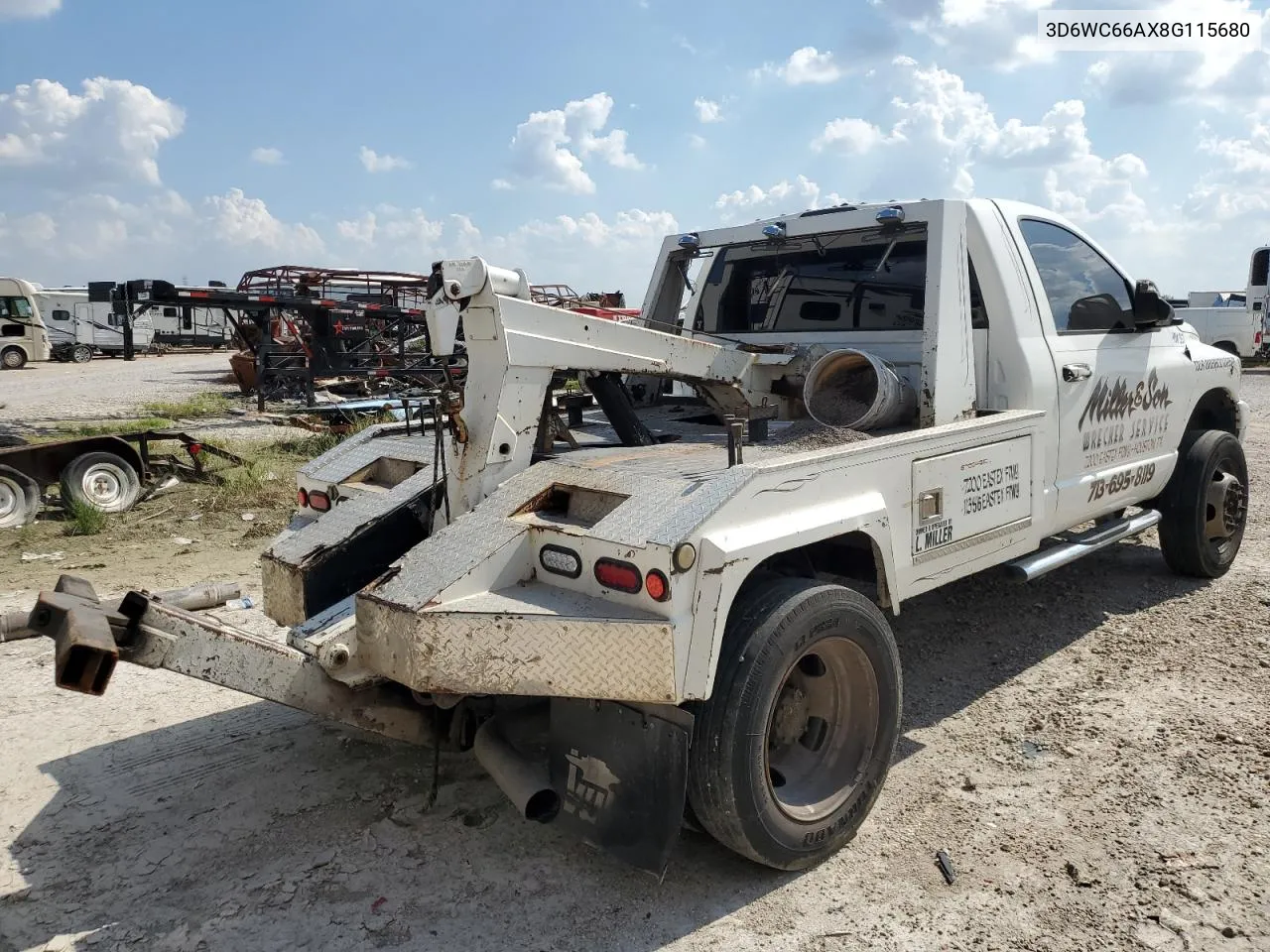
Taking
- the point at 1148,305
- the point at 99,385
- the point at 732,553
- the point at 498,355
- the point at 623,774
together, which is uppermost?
the point at 1148,305

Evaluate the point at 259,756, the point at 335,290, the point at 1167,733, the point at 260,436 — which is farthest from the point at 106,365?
the point at 1167,733

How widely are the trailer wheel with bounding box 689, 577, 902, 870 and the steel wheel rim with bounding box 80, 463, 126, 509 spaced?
7258 millimetres

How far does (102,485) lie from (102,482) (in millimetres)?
28

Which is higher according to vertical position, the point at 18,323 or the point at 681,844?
the point at 18,323

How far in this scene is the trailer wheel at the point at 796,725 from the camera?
2.84 m

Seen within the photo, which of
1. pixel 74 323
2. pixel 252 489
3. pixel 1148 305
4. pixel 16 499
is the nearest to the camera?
pixel 1148 305

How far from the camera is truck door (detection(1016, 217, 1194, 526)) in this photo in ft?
15.1

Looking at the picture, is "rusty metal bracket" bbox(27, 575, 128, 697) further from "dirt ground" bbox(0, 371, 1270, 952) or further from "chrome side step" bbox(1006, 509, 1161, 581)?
"chrome side step" bbox(1006, 509, 1161, 581)

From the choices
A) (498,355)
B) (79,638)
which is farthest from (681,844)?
(79,638)

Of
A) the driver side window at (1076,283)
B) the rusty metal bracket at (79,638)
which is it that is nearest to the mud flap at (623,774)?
the rusty metal bracket at (79,638)

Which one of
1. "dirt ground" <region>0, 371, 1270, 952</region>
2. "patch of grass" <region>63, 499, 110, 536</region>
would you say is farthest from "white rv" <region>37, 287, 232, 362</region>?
"dirt ground" <region>0, 371, 1270, 952</region>

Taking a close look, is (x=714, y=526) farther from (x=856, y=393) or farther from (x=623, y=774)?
(x=856, y=393)

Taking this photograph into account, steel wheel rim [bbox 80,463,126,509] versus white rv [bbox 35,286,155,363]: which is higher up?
white rv [bbox 35,286,155,363]

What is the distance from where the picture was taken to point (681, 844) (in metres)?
3.25
